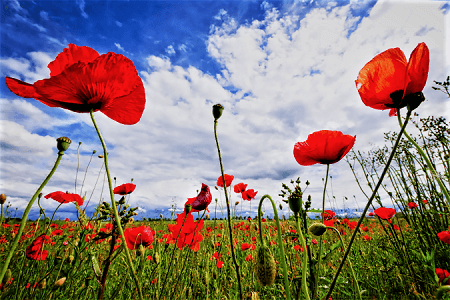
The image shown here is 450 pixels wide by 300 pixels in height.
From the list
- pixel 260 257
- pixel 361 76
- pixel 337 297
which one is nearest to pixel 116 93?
pixel 260 257

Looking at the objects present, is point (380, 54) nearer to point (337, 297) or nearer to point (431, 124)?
point (337, 297)

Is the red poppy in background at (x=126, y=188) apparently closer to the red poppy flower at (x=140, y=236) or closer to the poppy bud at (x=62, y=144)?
the red poppy flower at (x=140, y=236)

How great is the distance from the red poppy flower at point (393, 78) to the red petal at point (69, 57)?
1131 mm

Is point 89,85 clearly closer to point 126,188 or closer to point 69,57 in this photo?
point 69,57

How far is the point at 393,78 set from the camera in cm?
82

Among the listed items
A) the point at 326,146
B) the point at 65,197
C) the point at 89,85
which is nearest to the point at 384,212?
the point at 326,146

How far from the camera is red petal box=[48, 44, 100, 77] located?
0.87 meters

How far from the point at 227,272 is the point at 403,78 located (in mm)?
3070

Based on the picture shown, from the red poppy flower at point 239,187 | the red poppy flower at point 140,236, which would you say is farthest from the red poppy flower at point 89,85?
the red poppy flower at point 239,187

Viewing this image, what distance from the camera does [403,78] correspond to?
802 millimetres

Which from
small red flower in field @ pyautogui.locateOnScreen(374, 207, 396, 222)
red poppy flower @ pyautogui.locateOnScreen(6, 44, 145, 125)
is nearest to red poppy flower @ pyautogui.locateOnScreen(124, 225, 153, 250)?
red poppy flower @ pyautogui.locateOnScreen(6, 44, 145, 125)

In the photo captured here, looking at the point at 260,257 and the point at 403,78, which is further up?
the point at 403,78

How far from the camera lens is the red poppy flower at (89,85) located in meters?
0.76

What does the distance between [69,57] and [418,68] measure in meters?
1.30
